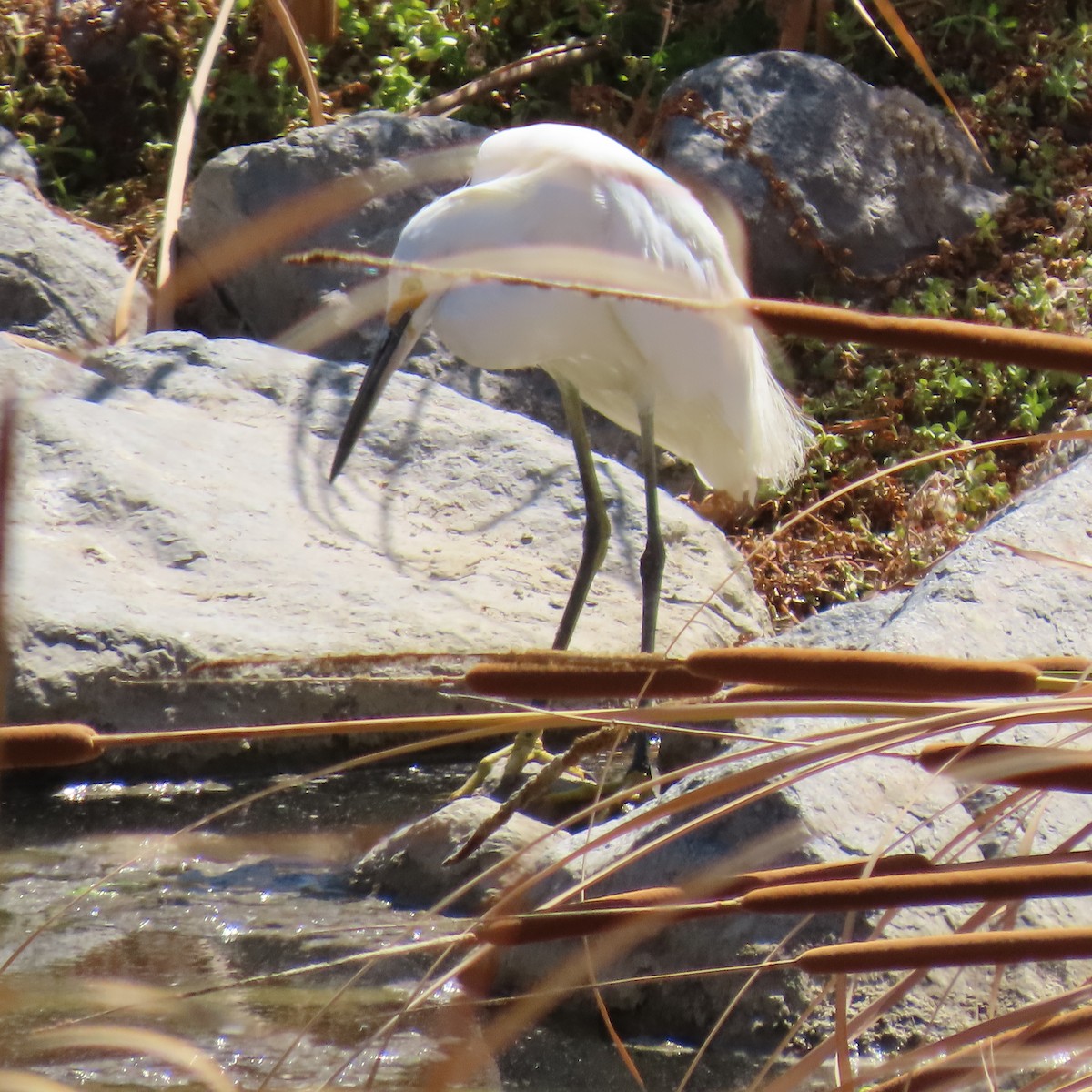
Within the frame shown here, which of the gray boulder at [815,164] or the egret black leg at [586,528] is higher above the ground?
the gray boulder at [815,164]

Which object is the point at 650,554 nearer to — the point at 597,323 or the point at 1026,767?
the point at 597,323

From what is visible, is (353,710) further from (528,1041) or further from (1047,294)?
(1047,294)

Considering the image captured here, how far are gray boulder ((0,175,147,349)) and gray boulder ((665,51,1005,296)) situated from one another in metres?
2.36

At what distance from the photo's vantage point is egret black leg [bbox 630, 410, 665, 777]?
12.6 ft

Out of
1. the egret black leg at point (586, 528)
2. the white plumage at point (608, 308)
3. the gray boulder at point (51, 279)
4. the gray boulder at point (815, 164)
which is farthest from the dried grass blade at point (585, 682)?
the gray boulder at point (815, 164)

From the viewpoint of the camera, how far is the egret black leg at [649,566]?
12.6 feet

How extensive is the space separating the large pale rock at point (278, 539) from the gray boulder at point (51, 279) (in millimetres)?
747

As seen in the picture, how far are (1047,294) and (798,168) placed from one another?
115 centimetres

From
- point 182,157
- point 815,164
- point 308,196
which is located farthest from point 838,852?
point 815,164

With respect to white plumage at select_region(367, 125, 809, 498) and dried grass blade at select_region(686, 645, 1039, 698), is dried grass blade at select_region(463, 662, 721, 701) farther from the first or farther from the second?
white plumage at select_region(367, 125, 809, 498)

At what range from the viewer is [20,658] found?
11.3 ft

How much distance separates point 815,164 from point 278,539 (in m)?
3.22

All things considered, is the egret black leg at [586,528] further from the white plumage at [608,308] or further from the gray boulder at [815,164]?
the gray boulder at [815,164]

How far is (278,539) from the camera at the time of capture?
415 centimetres
